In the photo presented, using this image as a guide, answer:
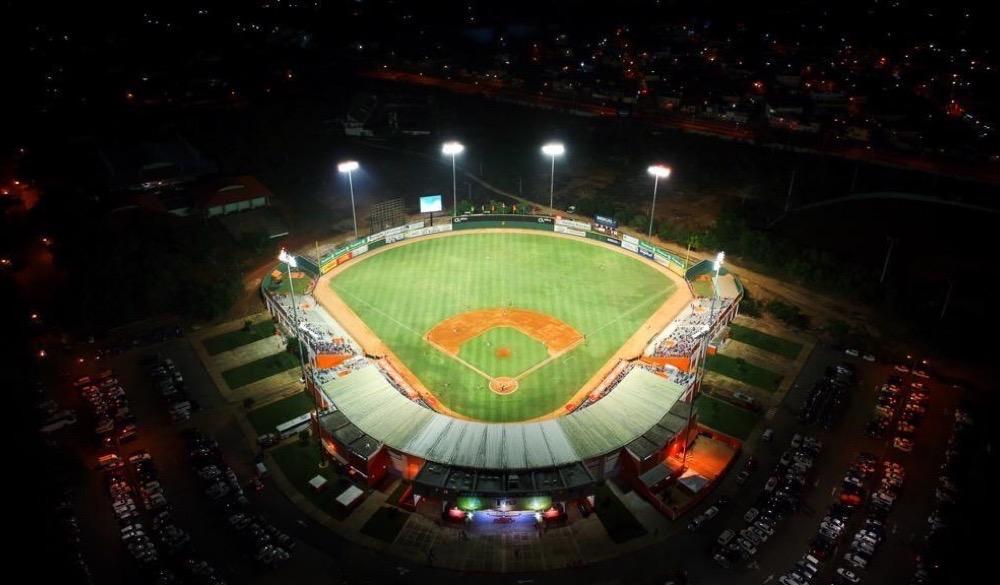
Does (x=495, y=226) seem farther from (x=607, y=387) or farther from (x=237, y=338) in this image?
(x=607, y=387)

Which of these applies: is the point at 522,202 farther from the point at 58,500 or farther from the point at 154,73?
the point at 154,73

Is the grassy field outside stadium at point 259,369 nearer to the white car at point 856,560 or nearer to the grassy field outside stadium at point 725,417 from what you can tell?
the grassy field outside stadium at point 725,417

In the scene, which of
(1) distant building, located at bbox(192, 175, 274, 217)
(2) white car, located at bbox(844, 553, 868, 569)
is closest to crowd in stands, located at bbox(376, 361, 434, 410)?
(2) white car, located at bbox(844, 553, 868, 569)

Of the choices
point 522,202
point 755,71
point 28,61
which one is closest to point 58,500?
point 522,202

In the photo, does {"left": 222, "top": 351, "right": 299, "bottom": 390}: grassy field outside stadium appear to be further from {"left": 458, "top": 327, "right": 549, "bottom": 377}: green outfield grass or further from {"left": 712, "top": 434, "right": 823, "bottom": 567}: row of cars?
{"left": 712, "top": 434, "right": 823, "bottom": 567}: row of cars

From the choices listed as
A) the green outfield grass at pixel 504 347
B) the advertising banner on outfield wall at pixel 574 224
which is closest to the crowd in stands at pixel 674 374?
the green outfield grass at pixel 504 347

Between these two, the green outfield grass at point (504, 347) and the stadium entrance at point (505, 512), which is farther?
the green outfield grass at point (504, 347)
